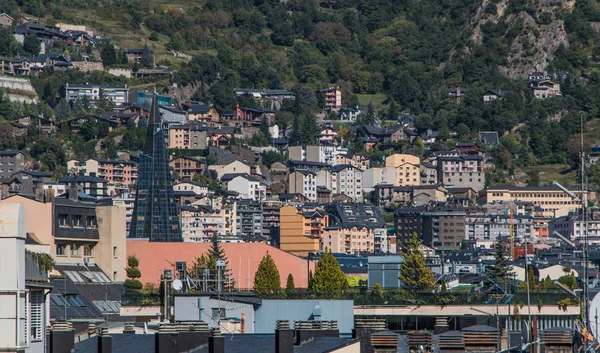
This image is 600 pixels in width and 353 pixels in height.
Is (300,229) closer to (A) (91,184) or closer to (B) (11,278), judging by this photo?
(A) (91,184)

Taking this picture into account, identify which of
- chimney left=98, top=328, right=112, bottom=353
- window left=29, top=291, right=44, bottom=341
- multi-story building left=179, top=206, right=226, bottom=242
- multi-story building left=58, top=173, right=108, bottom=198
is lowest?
chimney left=98, top=328, right=112, bottom=353

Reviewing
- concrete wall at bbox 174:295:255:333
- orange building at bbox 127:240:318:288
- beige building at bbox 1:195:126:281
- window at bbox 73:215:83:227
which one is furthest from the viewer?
orange building at bbox 127:240:318:288

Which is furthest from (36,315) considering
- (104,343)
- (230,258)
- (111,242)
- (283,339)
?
(230,258)

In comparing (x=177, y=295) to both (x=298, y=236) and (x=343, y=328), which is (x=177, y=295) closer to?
(x=343, y=328)

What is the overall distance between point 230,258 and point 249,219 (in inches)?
4206

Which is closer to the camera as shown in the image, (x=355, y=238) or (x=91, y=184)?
(x=91, y=184)

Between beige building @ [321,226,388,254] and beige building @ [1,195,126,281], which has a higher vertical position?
beige building @ [321,226,388,254]

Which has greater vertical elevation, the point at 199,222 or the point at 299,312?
the point at 199,222

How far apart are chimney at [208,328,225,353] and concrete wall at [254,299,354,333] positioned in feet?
48.3

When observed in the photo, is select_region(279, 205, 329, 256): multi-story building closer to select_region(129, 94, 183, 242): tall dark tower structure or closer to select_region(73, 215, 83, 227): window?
select_region(129, 94, 183, 242): tall dark tower structure

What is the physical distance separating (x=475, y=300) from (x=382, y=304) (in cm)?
326

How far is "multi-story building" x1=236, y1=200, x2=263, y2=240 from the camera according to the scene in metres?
197

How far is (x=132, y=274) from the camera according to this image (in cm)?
7312

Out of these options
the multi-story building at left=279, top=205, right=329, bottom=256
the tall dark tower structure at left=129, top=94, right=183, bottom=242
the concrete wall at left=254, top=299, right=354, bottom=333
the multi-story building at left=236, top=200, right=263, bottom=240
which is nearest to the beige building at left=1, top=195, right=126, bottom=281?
the concrete wall at left=254, top=299, right=354, bottom=333
